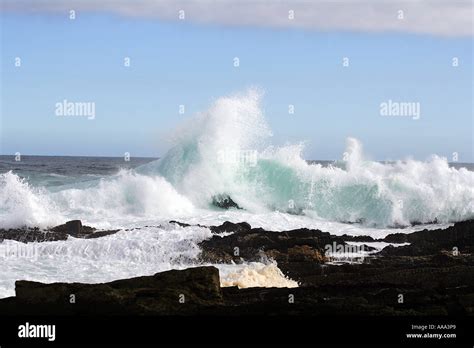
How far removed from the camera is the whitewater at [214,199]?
11.9m

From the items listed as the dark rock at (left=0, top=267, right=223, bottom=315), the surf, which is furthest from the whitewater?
the dark rock at (left=0, top=267, right=223, bottom=315)

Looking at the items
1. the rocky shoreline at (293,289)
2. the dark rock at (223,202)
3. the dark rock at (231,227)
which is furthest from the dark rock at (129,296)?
the dark rock at (223,202)

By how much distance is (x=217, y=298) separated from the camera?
8984 millimetres

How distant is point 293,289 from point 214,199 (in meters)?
5.73

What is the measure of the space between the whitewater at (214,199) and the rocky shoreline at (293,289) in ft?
1.74

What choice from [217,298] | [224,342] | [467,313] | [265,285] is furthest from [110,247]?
[467,313]

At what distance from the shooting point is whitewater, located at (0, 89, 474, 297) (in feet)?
39.0

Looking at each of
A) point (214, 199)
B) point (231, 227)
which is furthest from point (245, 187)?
point (231, 227)

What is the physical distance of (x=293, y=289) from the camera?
9500mm

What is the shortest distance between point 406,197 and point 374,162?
928 millimetres

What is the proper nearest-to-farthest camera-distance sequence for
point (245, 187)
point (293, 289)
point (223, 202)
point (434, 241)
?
point (293, 289), point (434, 241), point (223, 202), point (245, 187)

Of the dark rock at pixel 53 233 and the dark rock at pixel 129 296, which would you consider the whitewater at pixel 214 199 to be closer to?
the dark rock at pixel 53 233

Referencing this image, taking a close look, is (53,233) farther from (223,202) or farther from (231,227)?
(223,202)

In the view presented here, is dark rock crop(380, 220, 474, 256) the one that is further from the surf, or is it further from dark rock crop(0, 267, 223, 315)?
dark rock crop(0, 267, 223, 315)
